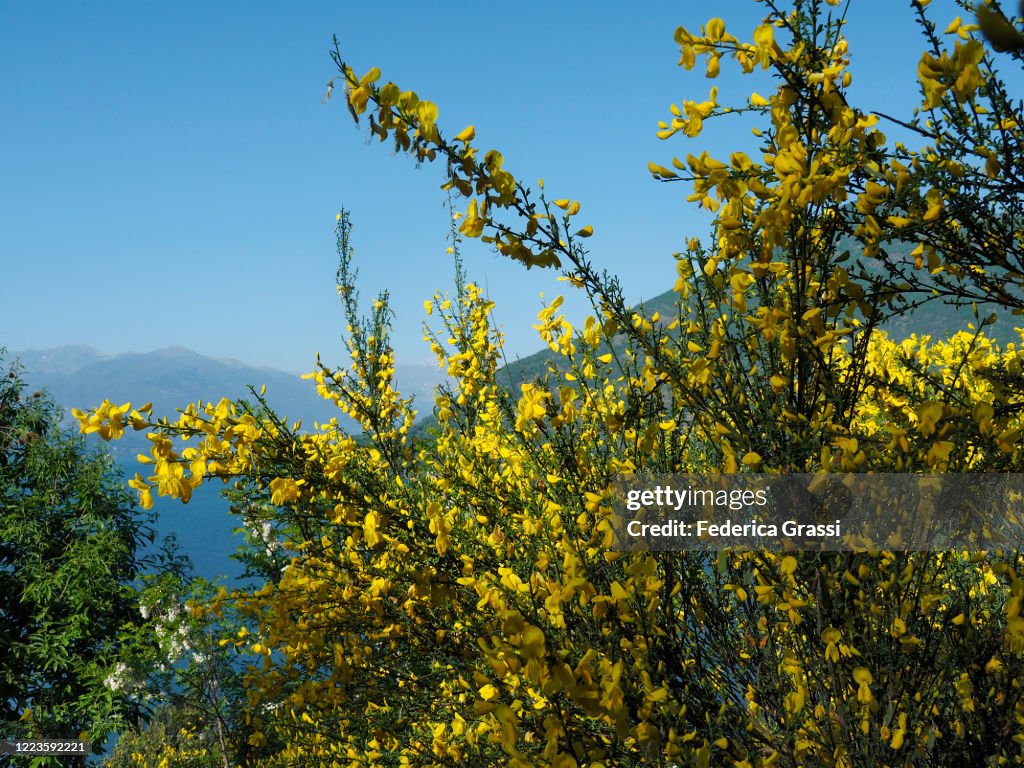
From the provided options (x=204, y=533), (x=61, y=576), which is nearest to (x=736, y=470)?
(x=61, y=576)

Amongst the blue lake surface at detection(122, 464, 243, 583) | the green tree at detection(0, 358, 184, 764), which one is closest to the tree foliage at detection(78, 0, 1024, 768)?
the green tree at detection(0, 358, 184, 764)

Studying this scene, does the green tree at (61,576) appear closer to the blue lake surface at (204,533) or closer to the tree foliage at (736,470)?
the tree foliage at (736,470)

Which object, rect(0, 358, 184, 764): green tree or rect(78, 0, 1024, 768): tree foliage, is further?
rect(0, 358, 184, 764): green tree

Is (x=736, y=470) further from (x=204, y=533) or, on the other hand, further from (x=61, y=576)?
(x=204, y=533)

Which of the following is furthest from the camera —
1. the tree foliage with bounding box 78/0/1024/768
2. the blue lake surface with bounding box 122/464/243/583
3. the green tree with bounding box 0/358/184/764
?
the blue lake surface with bounding box 122/464/243/583

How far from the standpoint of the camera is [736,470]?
1.95m

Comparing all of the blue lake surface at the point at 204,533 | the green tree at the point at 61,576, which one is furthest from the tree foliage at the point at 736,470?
the blue lake surface at the point at 204,533

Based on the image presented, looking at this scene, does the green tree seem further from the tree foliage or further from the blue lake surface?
the blue lake surface

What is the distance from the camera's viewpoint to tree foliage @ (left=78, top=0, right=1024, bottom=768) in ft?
5.47

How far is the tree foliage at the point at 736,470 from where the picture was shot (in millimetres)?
1668

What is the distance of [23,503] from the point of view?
1285cm

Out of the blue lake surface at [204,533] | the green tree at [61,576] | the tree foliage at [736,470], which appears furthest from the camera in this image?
the blue lake surface at [204,533]

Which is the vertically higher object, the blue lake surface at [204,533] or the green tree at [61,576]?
the green tree at [61,576]

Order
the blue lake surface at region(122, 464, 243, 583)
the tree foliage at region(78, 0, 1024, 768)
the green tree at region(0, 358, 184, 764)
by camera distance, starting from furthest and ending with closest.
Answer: the blue lake surface at region(122, 464, 243, 583) < the green tree at region(0, 358, 184, 764) < the tree foliage at region(78, 0, 1024, 768)
